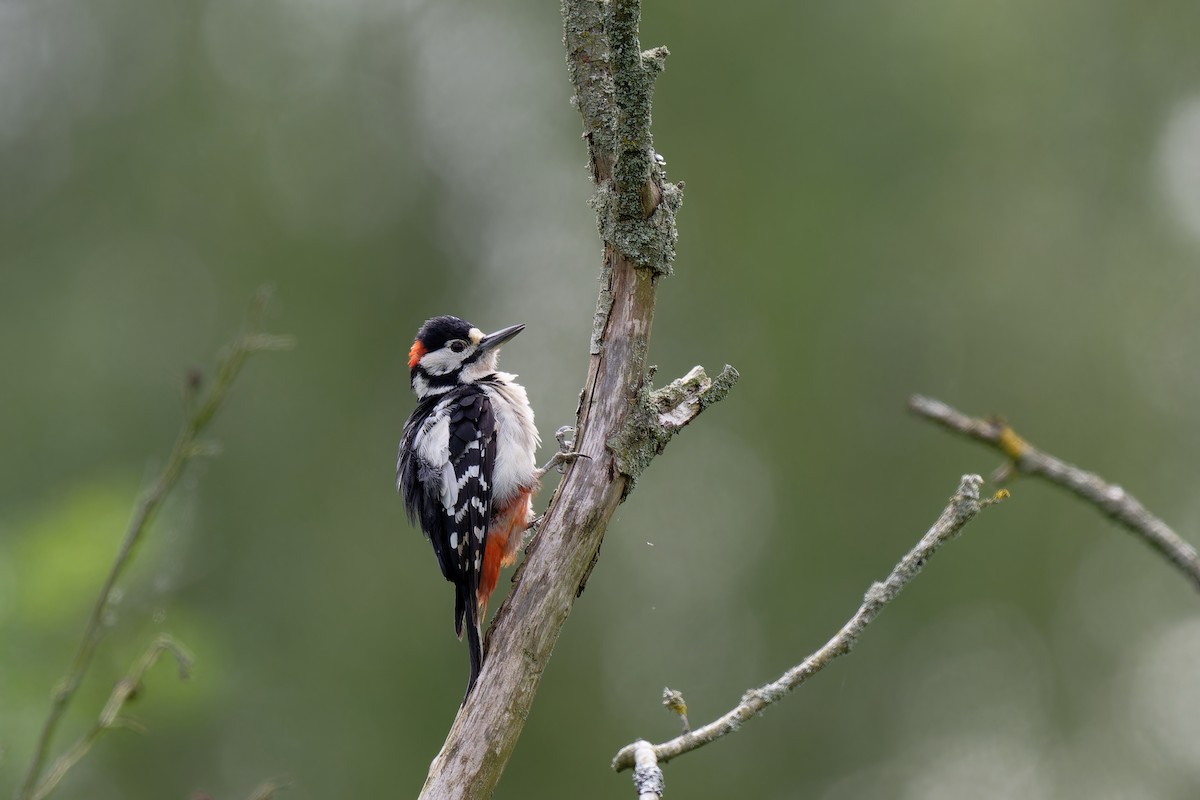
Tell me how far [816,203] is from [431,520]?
734 centimetres

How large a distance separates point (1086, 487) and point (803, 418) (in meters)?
9.81

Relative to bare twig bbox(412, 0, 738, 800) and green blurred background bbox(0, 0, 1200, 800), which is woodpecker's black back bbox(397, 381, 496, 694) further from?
green blurred background bbox(0, 0, 1200, 800)

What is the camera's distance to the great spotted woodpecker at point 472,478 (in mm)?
4660

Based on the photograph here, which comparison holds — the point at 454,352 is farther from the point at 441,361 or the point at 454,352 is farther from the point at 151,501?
the point at 151,501

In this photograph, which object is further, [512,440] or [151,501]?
[512,440]

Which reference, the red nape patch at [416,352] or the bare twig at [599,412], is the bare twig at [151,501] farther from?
the red nape patch at [416,352]

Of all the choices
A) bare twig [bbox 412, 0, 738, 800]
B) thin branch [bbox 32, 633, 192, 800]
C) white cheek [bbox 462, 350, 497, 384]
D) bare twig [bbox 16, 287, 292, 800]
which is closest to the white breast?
white cheek [bbox 462, 350, 497, 384]

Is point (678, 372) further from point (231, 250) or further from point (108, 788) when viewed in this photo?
point (108, 788)

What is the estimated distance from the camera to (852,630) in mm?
2879

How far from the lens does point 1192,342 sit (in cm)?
1130

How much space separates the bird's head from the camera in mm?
5445

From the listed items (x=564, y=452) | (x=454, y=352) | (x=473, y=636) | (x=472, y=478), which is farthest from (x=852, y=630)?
(x=454, y=352)

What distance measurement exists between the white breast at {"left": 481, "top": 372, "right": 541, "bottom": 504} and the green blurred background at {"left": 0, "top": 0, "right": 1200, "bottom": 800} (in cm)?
573

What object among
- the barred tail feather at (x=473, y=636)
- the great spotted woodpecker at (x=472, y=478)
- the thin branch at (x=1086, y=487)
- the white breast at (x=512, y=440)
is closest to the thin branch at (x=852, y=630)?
the thin branch at (x=1086, y=487)
